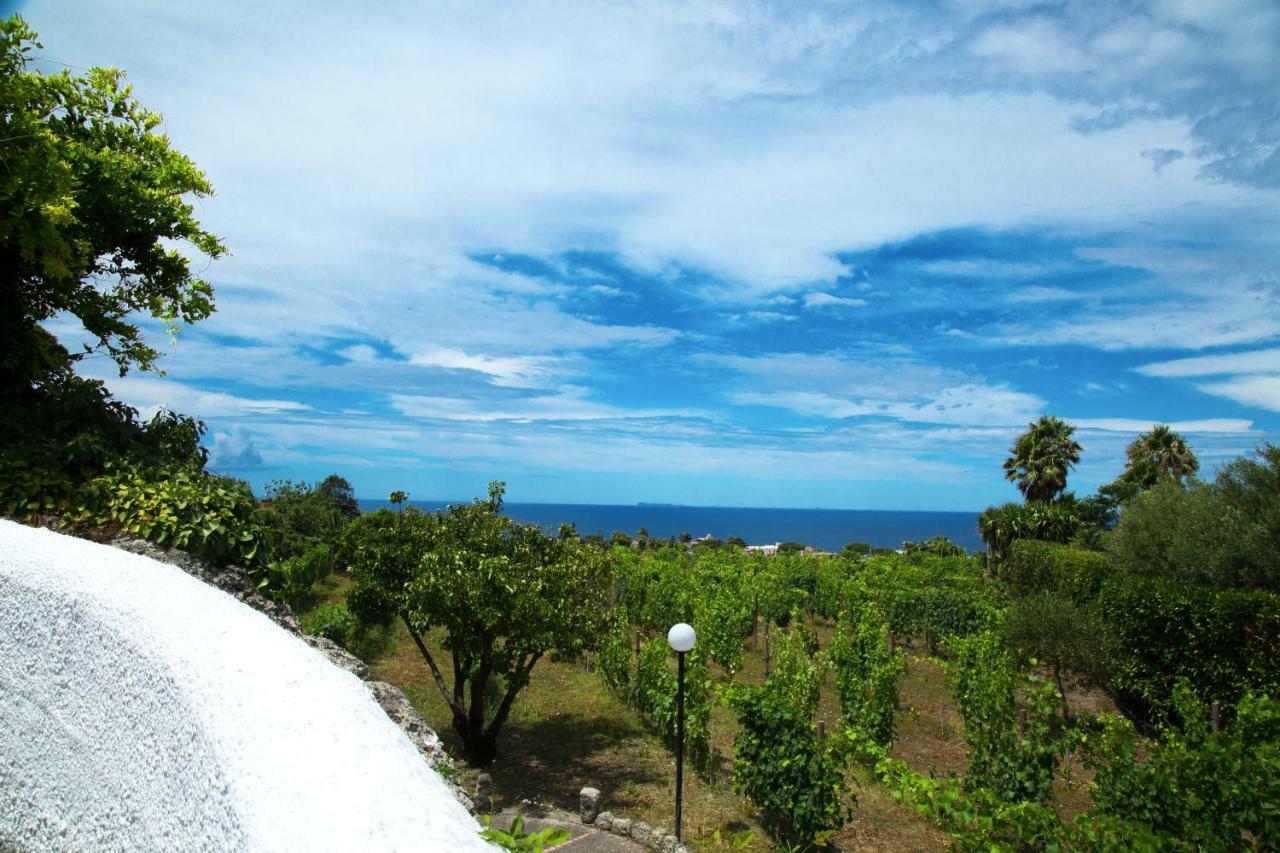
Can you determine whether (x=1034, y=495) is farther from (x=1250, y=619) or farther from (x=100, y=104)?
(x=100, y=104)

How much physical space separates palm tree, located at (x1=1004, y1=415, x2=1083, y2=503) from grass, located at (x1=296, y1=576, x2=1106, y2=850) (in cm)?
2737

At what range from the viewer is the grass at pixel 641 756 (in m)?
10.6

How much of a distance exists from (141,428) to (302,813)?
→ 19.4 feet

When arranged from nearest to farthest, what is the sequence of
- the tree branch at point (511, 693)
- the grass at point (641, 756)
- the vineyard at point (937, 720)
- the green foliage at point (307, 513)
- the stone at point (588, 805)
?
the vineyard at point (937, 720)
the stone at point (588, 805)
the grass at point (641, 756)
the tree branch at point (511, 693)
the green foliage at point (307, 513)

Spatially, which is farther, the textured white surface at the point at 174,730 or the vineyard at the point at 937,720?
the vineyard at the point at 937,720

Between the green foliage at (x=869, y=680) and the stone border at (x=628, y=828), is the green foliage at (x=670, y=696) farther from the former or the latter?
the green foliage at (x=869, y=680)

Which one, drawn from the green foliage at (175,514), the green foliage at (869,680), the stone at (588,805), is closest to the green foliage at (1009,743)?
the green foliage at (869,680)

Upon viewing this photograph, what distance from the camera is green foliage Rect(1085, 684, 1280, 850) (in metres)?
6.33

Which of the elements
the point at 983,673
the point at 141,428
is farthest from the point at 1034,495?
the point at 141,428

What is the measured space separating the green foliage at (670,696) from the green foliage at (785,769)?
5.74 ft

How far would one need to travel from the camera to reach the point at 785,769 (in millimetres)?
9734

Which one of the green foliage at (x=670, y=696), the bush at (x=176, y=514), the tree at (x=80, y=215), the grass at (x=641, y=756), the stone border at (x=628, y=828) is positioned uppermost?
the tree at (x=80, y=215)

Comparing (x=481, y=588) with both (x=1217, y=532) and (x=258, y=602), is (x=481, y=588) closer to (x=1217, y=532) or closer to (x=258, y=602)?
(x=258, y=602)

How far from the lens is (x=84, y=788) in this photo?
3359mm
